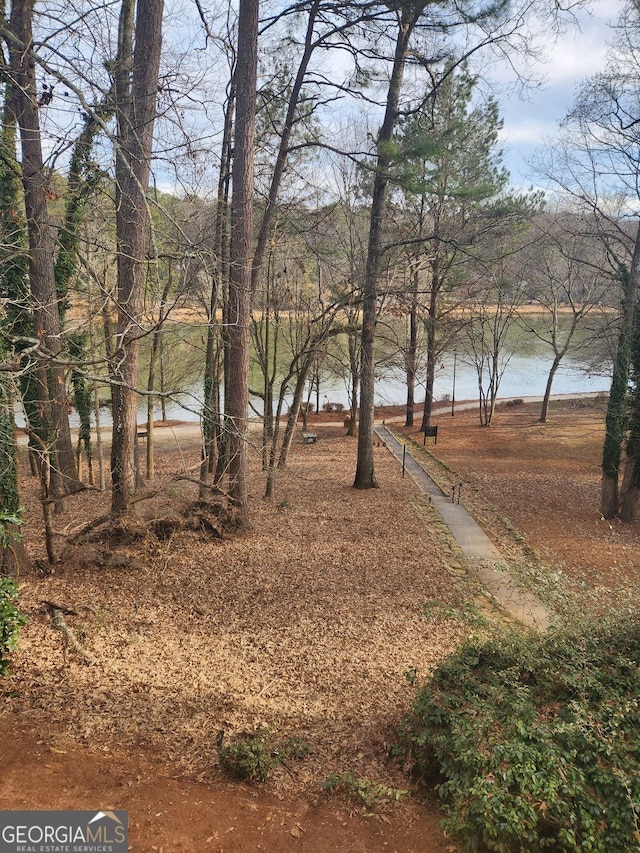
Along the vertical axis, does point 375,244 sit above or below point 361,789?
above

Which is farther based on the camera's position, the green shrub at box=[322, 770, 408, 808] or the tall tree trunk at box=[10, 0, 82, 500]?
the tall tree trunk at box=[10, 0, 82, 500]

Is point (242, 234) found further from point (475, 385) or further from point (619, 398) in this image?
point (475, 385)

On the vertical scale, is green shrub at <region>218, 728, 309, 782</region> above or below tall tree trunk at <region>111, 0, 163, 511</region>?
below

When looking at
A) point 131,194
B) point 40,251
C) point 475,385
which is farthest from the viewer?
point 475,385

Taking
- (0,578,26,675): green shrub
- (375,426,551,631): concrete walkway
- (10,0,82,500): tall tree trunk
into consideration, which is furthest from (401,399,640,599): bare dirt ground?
(10,0,82,500): tall tree trunk

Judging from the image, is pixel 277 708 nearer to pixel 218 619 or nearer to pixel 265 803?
pixel 265 803

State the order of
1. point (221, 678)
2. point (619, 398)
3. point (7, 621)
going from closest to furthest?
point (7, 621) → point (221, 678) → point (619, 398)

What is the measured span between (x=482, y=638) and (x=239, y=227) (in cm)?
681

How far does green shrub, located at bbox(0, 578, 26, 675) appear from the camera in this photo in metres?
4.25

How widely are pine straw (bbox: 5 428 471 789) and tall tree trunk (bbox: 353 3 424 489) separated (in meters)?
3.14

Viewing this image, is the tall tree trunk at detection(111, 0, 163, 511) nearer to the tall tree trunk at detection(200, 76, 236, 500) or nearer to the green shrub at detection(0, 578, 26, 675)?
the tall tree trunk at detection(200, 76, 236, 500)

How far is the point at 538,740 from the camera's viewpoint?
319cm

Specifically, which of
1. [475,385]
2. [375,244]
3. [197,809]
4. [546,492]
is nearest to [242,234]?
[375,244]

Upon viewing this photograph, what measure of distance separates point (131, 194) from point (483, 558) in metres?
6.31
